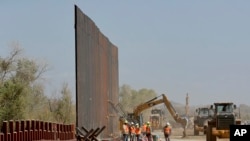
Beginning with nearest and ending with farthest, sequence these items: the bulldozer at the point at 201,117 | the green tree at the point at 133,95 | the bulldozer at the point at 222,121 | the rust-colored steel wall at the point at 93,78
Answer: the rust-colored steel wall at the point at 93,78, the bulldozer at the point at 222,121, the bulldozer at the point at 201,117, the green tree at the point at 133,95

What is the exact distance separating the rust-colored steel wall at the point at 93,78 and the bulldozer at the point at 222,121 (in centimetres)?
653

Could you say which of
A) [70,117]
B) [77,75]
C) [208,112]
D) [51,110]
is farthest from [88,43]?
[208,112]

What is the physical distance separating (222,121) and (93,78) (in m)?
12.6

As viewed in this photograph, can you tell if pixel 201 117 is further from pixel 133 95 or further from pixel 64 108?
pixel 133 95

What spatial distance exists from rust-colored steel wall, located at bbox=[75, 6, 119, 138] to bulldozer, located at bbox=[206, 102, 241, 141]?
6.53 m

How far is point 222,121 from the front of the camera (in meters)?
43.2

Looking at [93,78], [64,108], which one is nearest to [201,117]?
[64,108]

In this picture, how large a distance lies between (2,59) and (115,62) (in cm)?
916

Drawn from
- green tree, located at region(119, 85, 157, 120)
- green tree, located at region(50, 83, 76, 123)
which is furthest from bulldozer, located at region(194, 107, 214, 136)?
green tree, located at region(119, 85, 157, 120)

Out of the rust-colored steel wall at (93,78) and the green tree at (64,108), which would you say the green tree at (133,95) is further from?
the rust-colored steel wall at (93,78)

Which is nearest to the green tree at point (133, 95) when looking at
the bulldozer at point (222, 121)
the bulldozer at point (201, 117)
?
the bulldozer at point (201, 117)

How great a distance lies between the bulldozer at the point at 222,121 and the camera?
42.5 metres

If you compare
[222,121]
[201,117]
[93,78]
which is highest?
[93,78]

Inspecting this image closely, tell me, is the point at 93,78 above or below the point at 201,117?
above
